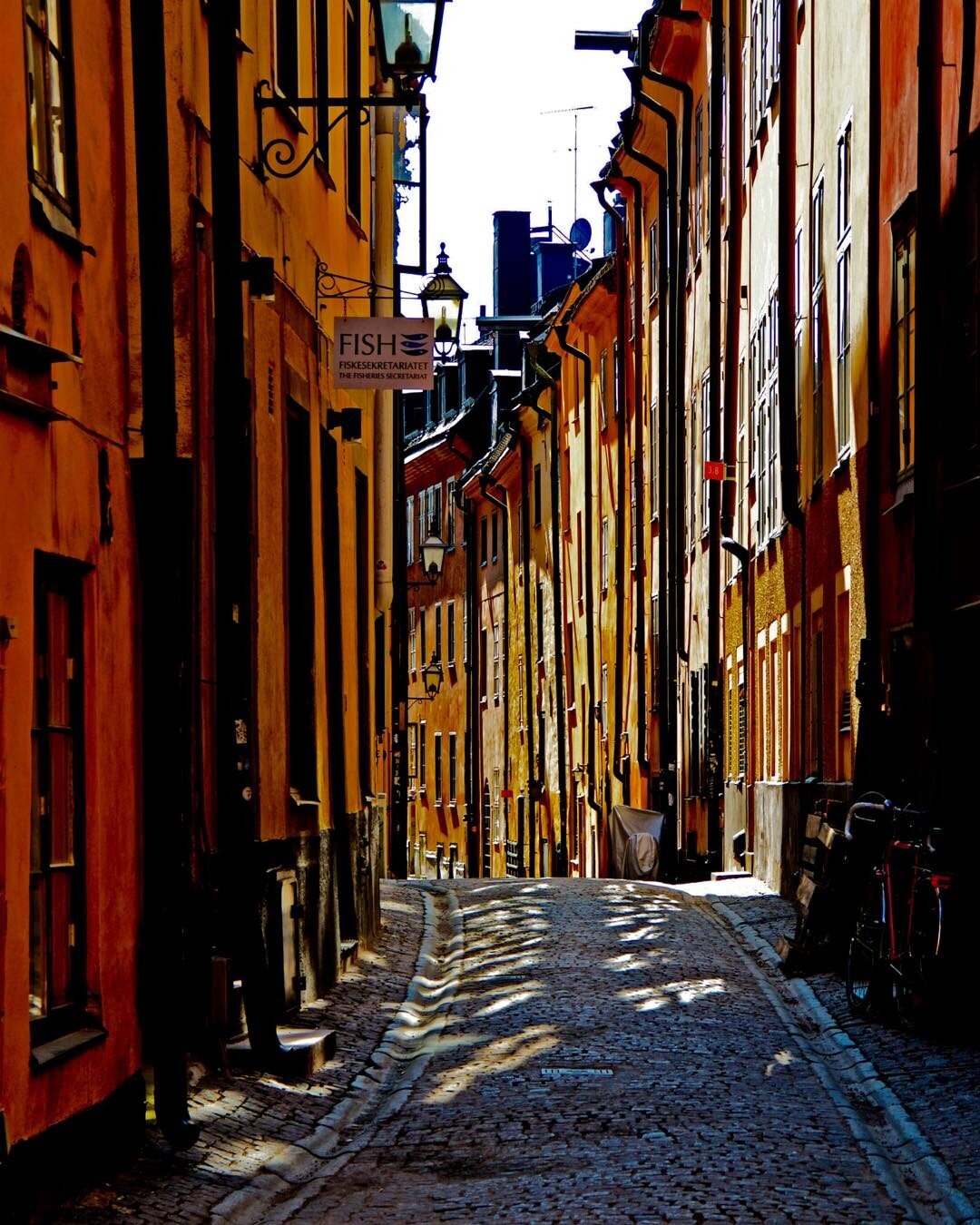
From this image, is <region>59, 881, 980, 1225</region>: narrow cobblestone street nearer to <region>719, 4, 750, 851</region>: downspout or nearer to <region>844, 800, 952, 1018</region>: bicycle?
<region>844, 800, 952, 1018</region>: bicycle

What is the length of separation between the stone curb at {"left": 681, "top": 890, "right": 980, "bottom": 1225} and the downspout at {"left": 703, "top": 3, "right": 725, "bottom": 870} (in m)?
11.9

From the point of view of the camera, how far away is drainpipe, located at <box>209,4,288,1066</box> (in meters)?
10.5

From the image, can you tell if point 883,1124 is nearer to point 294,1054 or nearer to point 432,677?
point 294,1054

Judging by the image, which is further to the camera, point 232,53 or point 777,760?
point 777,760

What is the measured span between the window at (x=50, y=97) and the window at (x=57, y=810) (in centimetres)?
145

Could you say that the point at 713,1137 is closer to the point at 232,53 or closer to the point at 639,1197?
the point at 639,1197

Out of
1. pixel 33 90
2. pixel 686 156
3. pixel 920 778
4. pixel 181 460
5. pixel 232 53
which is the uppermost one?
pixel 686 156

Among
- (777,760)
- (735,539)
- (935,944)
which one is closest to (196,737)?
(935,944)

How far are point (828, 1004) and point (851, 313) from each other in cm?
632

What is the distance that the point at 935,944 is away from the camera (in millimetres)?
12297

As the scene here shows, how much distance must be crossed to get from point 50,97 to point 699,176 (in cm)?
2277

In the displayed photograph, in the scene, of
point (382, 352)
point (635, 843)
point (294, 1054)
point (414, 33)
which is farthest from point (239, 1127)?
point (635, 843)

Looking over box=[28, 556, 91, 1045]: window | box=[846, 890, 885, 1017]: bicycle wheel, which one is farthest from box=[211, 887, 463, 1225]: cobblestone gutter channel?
box=[846, 890, 885, 1017]: bicycle wheel

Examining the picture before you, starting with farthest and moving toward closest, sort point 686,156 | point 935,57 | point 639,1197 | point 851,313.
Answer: point 686,156 → point 851,313 → point 935,57 → point 639,1197
